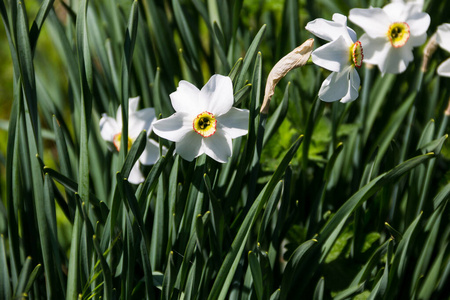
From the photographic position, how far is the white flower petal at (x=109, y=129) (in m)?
1.13

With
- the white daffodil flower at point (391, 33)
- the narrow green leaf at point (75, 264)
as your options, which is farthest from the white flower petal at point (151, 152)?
the white daffodil flower at point (391, 33)

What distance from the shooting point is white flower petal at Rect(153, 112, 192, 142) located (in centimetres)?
86

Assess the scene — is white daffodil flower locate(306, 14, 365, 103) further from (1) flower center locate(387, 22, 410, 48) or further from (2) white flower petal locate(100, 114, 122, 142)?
(2) white flower petal locate(100, 114, 122, 142)

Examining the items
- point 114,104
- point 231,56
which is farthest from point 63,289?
point 231,56

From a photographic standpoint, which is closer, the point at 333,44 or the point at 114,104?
the point at 333,44

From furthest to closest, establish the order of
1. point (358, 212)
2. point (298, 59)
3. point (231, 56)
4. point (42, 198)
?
point (231, 56) → point (358, 212) → point (42, 198) → point (298, 59)

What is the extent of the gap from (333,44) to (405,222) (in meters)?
0.58

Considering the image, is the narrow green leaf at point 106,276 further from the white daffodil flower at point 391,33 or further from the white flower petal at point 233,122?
the white daffodil flower at point 391,33

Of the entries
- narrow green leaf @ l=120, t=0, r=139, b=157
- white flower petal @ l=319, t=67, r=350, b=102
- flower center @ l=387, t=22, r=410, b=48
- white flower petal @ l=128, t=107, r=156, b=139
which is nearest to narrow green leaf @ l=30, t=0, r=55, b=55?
narrow green leaf @ l=120, t=0, r=139, b=157

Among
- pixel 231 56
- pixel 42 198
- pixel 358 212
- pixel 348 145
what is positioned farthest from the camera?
pixel 348 145

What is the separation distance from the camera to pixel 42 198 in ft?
3.22

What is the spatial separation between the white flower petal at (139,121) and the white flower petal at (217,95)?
303 mm

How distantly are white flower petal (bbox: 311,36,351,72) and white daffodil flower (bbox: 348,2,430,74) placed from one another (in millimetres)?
232

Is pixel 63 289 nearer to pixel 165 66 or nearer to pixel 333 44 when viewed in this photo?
pixel 165 66
